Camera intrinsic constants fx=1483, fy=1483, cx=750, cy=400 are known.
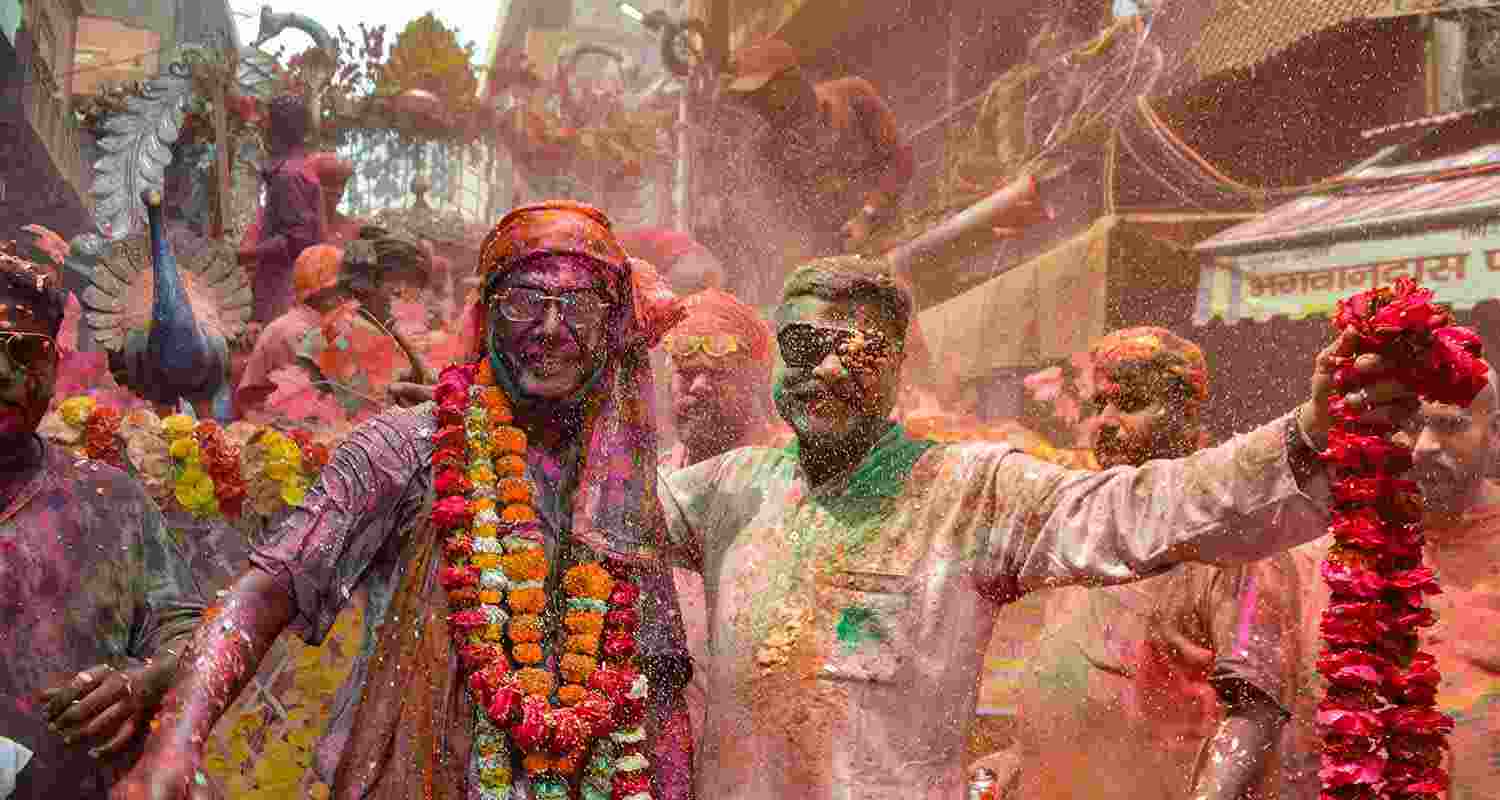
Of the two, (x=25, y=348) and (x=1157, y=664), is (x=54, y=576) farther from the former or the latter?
(x=1157, y=664)

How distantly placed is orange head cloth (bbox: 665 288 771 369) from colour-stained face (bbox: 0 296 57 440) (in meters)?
2.49

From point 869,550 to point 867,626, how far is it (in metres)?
0.17

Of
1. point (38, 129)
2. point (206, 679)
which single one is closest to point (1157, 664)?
point (206, 679)

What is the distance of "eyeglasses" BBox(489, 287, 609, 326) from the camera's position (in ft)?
10.8

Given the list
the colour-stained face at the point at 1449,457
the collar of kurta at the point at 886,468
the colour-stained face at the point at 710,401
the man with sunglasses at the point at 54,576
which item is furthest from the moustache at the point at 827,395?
the colour-stained face at the point at 1449,457

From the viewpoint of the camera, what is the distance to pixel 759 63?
43.7 feet

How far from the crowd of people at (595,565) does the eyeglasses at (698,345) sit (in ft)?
5.41

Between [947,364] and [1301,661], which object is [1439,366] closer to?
[1301,661]

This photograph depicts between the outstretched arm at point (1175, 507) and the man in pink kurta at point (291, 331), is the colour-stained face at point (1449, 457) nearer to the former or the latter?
the outstretched arm at point (1175, 507)

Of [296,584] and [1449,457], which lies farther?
[1449,457]

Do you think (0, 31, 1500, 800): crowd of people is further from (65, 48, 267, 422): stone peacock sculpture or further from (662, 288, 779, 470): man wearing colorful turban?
(65, 48, 267, 422): stone peacock sculpture

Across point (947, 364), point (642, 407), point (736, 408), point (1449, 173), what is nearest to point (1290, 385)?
point (1449, 173)

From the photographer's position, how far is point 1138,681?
4.44 m

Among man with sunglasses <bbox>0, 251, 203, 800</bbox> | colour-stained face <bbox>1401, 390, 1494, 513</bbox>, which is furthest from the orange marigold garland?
colour-stained face <bbox>1401, 390, 1494, 513</bbox>
